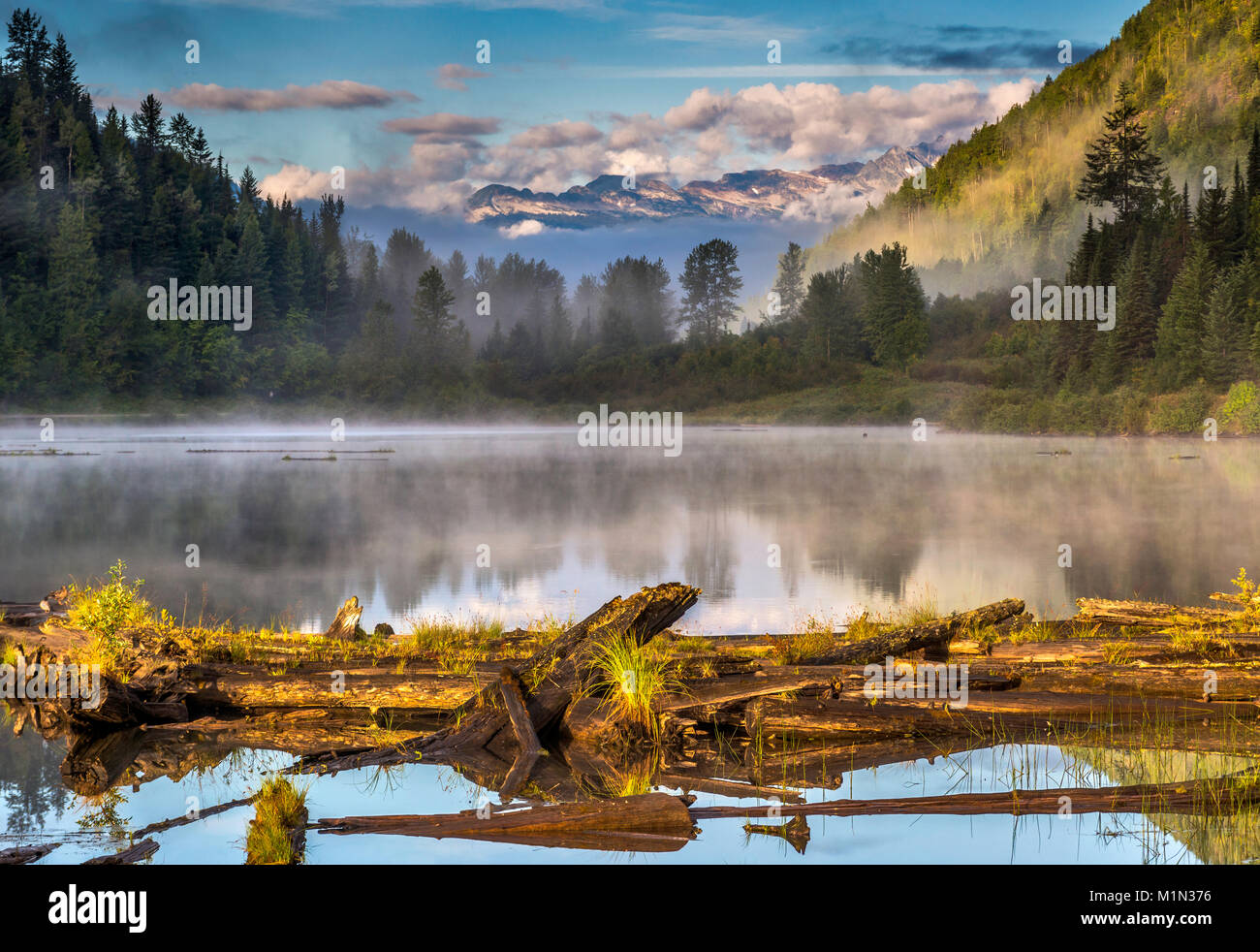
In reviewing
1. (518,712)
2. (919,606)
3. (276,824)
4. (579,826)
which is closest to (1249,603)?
(919,606)

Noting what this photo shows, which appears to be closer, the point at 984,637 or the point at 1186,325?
the point at 984,637

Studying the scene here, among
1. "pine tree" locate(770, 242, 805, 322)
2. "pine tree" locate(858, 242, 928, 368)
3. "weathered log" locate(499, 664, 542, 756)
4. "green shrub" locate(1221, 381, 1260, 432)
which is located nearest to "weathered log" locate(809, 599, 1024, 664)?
"weathered log" locate(499, 664, 542, 756)

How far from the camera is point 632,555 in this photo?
68.7 ft

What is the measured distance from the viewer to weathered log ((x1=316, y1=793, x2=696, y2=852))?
5.49 meters

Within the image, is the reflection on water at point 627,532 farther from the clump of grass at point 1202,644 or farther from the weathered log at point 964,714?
the weathered log at point 964,714

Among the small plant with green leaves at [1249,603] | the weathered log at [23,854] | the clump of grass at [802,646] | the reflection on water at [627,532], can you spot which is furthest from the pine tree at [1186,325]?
the weathered log at [23,854]

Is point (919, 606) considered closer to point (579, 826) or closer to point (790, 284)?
point (579, 826)

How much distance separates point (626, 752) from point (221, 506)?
Result: 89.5 ft

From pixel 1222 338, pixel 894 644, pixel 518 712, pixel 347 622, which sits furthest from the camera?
pixel 1222 338

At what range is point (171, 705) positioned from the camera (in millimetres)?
8094

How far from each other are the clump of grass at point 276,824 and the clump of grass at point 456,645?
2312 mm

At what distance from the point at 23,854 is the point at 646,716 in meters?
3.77

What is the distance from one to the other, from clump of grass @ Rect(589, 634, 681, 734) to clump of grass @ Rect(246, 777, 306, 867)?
2239 mm

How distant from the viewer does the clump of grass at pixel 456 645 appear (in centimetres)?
850
